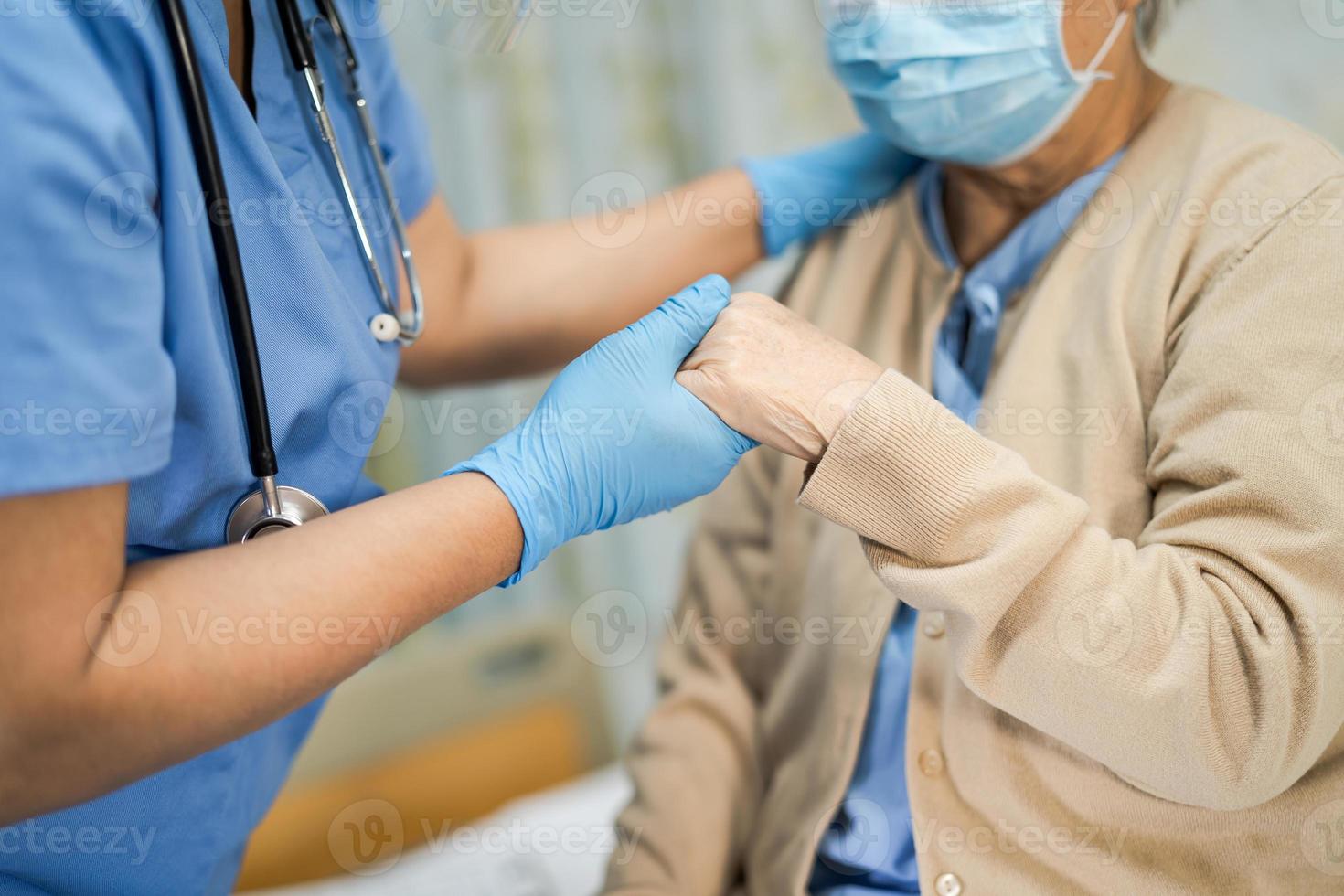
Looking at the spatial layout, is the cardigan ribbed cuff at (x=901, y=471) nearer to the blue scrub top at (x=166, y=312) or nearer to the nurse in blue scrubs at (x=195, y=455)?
the nurse in blue scrubs at (x=195, y=455)

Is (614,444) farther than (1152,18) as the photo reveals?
No

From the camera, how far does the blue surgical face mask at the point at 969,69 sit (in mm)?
925

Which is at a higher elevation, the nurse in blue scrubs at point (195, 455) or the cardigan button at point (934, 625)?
the nurse in blue scrubs at point (195, 455)

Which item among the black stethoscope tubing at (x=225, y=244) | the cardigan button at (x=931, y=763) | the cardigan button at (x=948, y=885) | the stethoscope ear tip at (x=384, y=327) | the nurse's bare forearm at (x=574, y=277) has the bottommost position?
the cardigan button at (x=948, y=885)

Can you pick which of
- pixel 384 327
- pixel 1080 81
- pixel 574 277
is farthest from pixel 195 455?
pixel 1080 81

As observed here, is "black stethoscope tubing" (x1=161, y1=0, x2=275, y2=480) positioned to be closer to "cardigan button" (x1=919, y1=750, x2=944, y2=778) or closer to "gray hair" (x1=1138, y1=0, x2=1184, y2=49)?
"cardigan button" (x1=919, y1=750, x2=944, y2=778)

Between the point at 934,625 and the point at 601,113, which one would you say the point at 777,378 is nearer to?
the point at 934,625

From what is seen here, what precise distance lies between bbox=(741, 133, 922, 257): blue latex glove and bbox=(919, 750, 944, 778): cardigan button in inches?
24.6

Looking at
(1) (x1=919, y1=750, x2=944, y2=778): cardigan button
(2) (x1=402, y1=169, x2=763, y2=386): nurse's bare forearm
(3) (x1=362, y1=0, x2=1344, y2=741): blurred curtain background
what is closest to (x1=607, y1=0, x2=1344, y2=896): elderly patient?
(1) (x1=919, y1=750, x2=944, y2=778): cardigan button

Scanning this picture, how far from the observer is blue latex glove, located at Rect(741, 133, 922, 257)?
1208mm

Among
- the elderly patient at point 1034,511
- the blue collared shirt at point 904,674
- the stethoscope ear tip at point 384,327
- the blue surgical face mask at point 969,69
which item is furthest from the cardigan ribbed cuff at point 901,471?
the stethoscope ear tip at point 384,327

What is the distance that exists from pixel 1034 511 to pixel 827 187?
581 mm

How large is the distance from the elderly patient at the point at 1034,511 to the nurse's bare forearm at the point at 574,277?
0.41 ft

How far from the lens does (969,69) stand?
938mm
